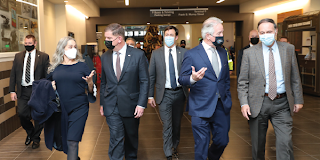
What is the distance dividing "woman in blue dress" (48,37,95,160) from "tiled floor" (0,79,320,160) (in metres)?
1.07

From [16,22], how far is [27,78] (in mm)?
1685

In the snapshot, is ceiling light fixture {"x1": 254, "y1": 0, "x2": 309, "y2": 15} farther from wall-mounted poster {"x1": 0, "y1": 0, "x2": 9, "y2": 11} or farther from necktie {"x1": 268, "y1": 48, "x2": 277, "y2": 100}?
wall-mounted poster {"x1": 0, "y1": 0, "x2": 9, "y2": 11}

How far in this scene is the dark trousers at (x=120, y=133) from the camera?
3.23 m

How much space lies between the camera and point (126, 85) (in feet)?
10.6

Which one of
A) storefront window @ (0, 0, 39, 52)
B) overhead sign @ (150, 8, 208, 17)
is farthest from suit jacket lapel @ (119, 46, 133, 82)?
overhead sign @ (150, 8, 208, 17)

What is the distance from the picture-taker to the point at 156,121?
6.38 metres

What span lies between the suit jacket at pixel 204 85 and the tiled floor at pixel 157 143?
128cm

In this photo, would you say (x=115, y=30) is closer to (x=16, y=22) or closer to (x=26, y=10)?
(x=16, y=22)

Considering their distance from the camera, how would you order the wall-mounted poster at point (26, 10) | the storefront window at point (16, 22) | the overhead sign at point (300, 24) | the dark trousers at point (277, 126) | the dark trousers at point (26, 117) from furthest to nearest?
the overhead sign at point (300, 24)
the wall-mounted poster at point (26, 10)
the storefront window at point (16, 22)
the dark trousers at point (26, 117)
the dark trousers at point (277, 126)

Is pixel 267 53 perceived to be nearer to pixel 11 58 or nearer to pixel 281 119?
pixel 281 119

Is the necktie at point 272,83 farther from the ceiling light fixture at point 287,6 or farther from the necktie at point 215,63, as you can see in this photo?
the ceiling light fixture at point 287,6

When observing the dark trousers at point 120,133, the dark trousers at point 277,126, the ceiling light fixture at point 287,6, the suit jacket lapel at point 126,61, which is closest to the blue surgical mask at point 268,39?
the dark trousers at point 277,126

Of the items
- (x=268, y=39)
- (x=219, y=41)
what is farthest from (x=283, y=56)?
(x=219, y=41)

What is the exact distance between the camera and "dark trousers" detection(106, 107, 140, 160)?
3.23m
